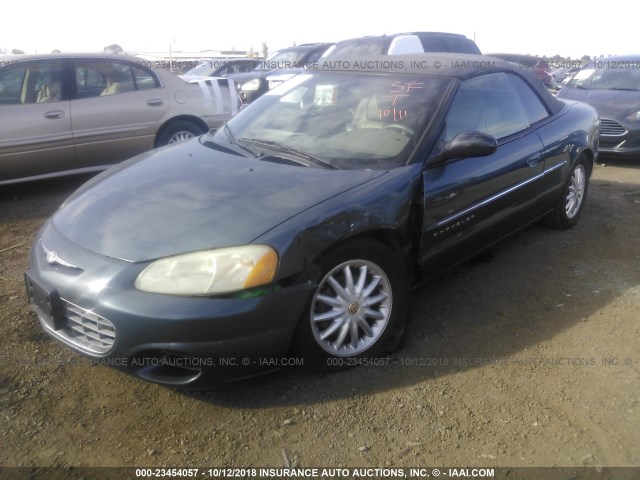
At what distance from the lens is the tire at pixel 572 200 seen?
4.64m

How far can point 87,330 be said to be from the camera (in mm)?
2465

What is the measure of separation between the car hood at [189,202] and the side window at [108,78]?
3.21m

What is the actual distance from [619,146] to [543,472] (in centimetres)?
632

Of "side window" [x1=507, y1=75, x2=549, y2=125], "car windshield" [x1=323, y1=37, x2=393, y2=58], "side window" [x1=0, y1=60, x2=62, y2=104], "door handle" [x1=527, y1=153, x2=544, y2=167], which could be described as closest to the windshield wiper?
"door handle" [x1=527, y1=153, x2=544, y2=167]

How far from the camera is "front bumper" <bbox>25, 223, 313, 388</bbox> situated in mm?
2293

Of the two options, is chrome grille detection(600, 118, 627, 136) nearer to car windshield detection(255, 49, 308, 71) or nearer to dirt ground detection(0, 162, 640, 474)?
dirt ground detection(0, 162, 640, 474)

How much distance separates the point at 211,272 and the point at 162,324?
28cm

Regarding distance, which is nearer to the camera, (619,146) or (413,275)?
(413,275)

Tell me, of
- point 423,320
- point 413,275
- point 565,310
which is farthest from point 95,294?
point 565,310

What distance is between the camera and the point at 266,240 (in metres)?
2.40

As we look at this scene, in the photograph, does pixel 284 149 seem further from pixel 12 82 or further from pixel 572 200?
pixel 12 82

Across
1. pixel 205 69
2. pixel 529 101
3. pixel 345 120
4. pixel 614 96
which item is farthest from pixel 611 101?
pixel 205 69

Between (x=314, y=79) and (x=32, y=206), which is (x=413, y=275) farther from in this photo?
(x=32, y=206)

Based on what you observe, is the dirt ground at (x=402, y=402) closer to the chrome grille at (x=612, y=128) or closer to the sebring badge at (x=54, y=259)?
the sebring badge at (x=54, y=259)
